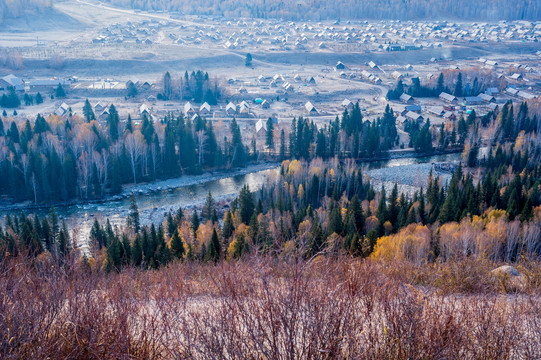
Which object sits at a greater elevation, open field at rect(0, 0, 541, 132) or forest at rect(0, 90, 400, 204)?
open field at rect(0, 0, 541, 132)

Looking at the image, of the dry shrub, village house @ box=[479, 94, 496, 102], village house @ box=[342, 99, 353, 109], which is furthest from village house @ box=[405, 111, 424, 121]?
the dry shrub

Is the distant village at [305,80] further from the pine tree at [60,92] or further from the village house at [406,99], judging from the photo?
the pine tree at [60,92]

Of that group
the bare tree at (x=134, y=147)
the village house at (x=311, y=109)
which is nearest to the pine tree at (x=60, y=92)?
the bare tree at (x=134, y=147)

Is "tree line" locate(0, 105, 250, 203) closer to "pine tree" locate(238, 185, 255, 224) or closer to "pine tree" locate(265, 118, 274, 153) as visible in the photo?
"pine tree" locate(265, 118, 274, 153)

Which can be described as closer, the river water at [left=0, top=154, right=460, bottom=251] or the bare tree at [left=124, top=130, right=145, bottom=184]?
the river water at [left=0, top=154, right=460, bottom=251]

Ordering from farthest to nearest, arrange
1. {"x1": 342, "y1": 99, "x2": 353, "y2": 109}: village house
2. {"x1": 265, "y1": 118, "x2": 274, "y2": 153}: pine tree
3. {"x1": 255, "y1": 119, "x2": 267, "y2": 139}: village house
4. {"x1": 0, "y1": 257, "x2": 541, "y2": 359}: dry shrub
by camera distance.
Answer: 1. {"x1": 342, "y1": 99, "x2": 353, "y2": 109}: village house
2. {"x1": 255, "y1": 119, "x2": 267, "y2": 139}: village house
3. {"x1": 265, "y1": 118, "x2": 274, "y2": 153}: pine tree
4. {"x1": 0, "y1": 257, "x2": 541, "y2": 359}: dry shrub

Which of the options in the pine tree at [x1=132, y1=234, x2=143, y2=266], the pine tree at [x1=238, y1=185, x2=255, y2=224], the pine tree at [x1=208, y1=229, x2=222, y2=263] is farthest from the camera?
the pine tree at [x1=238, y1=185, x2=255, y2=224]
